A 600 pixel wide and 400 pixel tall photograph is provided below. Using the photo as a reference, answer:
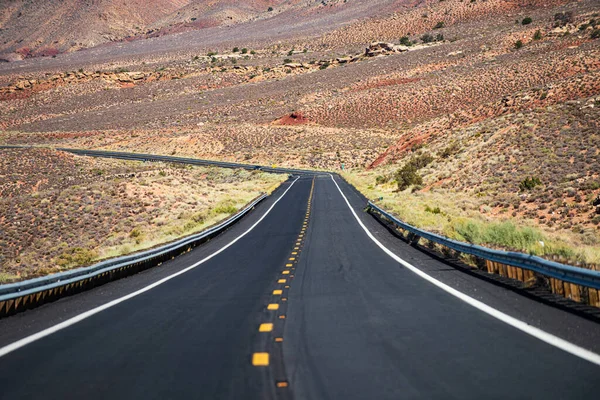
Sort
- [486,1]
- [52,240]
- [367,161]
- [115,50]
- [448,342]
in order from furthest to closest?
1. [115,50]
2. [486,1]
3. [367,161]
4. [52,240]
5. [448,342]

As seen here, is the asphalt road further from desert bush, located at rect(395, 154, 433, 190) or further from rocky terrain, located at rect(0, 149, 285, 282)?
Answer: desert bush, located at rect(395, 154, 433, 190)

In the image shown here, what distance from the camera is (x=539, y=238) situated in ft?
48.5

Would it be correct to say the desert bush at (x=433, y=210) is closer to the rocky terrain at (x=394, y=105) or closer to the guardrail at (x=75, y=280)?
the rocky terrain at (x=394, y=105)

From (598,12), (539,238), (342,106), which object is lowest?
(539,238)

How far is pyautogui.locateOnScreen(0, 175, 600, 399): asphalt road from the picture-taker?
4648mm

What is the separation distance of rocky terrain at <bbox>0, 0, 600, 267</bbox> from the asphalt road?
9.51 ft

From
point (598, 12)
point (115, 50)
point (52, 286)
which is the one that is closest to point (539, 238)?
point (52, 286)

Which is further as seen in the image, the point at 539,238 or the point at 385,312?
the point at 539,238

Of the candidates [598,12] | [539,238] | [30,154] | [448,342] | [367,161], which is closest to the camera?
[448,342]

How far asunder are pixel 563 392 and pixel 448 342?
5.66ft

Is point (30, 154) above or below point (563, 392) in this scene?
above

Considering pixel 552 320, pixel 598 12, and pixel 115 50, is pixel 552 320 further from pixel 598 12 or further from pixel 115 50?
pixel 115 50

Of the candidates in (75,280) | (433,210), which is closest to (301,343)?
(75,280)

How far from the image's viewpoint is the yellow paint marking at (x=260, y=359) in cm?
538
